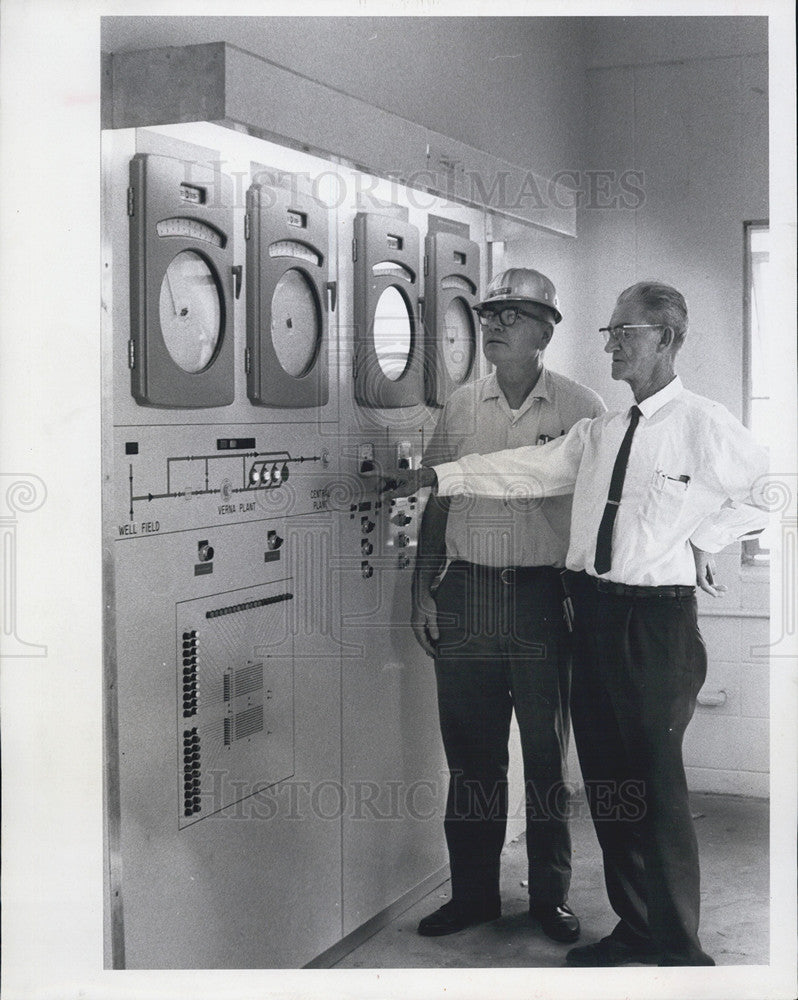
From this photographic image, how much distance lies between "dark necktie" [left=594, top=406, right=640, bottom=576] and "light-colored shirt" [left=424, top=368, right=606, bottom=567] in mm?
85

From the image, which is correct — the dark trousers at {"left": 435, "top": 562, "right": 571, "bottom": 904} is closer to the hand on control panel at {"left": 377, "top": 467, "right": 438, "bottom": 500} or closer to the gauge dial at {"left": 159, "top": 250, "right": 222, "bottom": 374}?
the hand on control panel at {"left": 377, "top": 467, "right": 438, "bottom": 500}

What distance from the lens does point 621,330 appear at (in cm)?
285

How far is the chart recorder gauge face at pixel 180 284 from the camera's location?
2547 millimetres

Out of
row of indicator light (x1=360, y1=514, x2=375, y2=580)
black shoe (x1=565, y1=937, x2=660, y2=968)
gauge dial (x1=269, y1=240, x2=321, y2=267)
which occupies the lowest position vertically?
A: black shoe (x1=565, y1=937, x2=660, y2=968)

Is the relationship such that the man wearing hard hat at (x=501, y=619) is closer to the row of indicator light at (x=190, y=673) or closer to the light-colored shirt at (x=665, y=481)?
the light-colored shirt at (x=665, y=481)

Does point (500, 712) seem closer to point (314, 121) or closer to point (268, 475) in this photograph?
point (268, 475)

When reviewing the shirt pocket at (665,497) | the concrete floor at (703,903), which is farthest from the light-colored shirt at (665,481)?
the concrete floor at (703,903)

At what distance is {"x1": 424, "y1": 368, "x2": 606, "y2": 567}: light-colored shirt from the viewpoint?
287cm

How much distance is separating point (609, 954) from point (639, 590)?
0.93m

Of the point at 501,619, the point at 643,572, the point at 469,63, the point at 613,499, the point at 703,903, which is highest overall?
the point at 469,63

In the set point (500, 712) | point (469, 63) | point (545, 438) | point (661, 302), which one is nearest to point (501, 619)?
point (500, 712)

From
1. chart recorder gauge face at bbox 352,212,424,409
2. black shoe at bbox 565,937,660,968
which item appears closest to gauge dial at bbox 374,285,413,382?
chart recorder gauge face at bbox 352,212,424,409

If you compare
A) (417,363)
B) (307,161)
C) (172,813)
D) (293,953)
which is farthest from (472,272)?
(293,953)

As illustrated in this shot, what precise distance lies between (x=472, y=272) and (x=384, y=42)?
61cm
